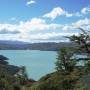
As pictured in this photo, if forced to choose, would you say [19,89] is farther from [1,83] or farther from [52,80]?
[52,80]

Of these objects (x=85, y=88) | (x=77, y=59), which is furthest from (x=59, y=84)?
(x=77, y=59)

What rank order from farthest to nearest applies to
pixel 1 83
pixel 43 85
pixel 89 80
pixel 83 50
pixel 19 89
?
pixel 19 89 < pixel 1 83 < pixel 43 85 < pixel 89 80 < pixel 83 50

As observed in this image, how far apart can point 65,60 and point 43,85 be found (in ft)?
104

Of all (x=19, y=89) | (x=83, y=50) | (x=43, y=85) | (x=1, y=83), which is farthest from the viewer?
(x=19, y=89)

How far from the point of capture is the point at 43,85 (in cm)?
3556

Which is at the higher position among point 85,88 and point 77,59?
point 77,59

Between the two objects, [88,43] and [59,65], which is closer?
[88,43]

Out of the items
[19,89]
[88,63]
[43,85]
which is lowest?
[19,89]

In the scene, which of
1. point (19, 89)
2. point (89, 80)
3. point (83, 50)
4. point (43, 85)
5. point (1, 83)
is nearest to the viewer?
point (83, 50)

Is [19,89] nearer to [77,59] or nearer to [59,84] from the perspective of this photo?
[59,84]

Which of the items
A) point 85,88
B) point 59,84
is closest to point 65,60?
point 59,84

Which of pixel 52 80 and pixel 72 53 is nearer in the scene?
pixel 72 53

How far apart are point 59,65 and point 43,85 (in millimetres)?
33389

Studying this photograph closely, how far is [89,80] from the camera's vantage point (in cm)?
2688
